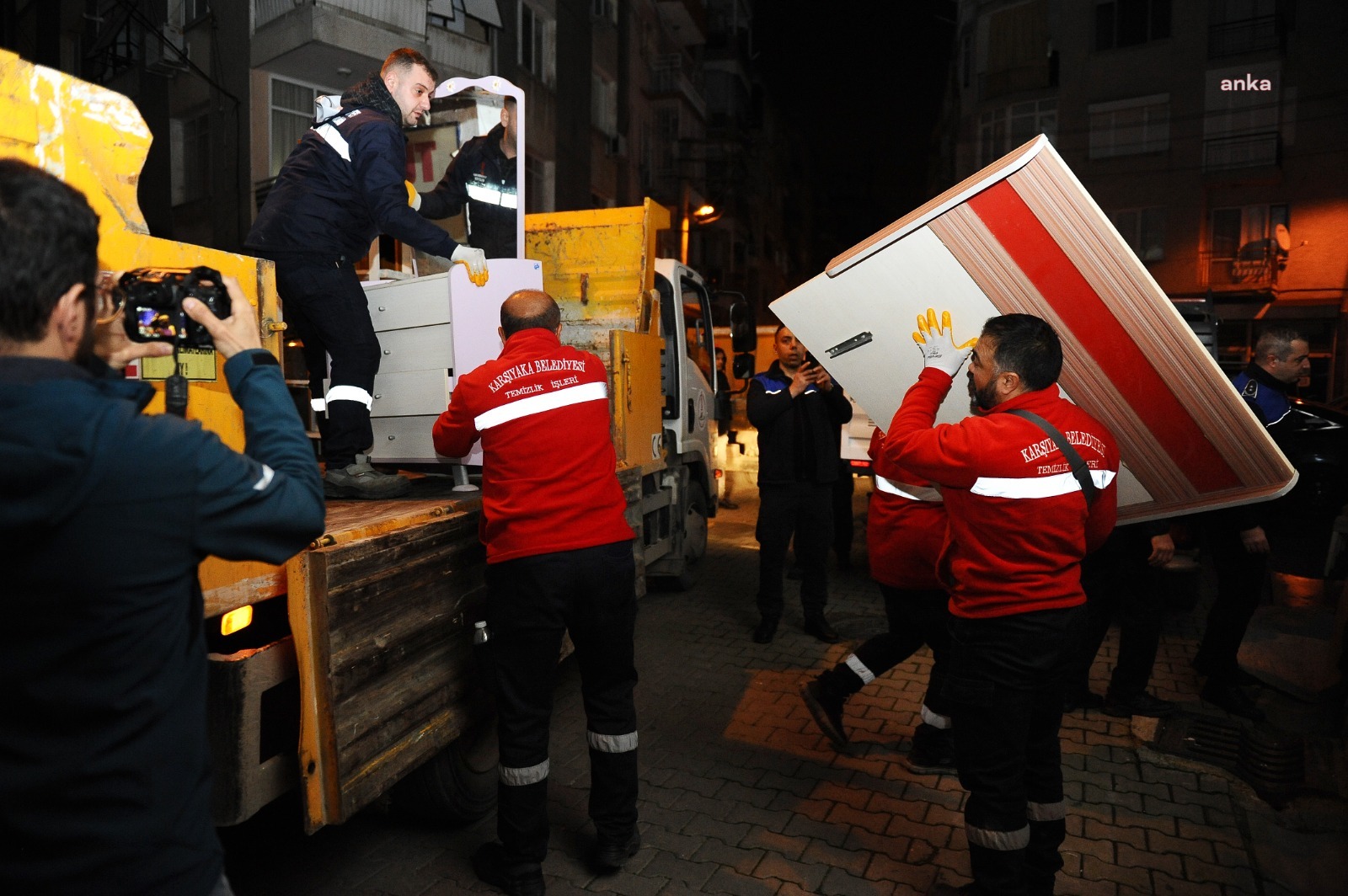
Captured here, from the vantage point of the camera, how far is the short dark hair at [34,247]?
125 centimetres

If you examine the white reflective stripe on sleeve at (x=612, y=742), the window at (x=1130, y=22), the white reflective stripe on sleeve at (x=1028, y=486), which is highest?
the window at (x=1130, y=22)

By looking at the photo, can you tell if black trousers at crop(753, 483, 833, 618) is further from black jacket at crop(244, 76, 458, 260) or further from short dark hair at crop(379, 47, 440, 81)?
short dark hair at crop(379, 47, 440, 81)

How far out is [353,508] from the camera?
3.22 m

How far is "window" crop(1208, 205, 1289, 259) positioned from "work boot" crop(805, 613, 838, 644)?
72.9 feet

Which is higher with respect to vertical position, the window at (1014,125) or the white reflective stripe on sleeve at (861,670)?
the window at (1014,125)

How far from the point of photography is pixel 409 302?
3855 mm

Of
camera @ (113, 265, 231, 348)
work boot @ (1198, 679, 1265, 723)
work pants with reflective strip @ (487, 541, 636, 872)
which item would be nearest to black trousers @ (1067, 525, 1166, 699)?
work boot @ (1198, 679, 1265, 723)

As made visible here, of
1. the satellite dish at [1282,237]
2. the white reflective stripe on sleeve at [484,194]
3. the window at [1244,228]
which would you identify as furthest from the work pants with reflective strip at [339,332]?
the satellite dish at [1282,237]

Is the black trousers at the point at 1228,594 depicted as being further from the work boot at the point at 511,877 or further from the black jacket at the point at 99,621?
the black jacket at the point at 99,621

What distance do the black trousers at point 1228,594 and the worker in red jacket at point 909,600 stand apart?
1.87m

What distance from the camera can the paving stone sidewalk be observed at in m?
3.18

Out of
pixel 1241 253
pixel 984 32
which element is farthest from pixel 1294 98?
pixel 984 32

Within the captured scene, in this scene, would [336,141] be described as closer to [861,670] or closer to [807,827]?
[861,670]

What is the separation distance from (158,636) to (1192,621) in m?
7.15
